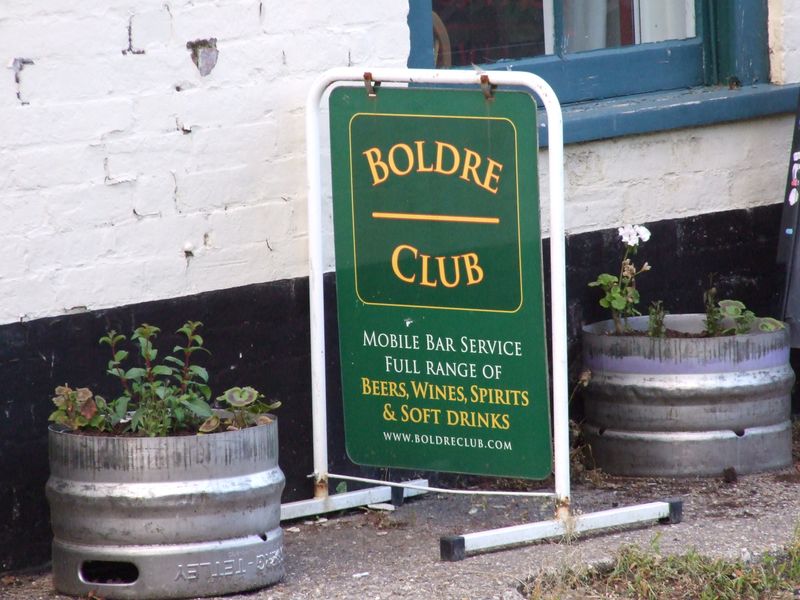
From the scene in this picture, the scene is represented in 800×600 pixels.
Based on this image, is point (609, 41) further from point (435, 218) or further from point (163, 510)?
point (163, 510)

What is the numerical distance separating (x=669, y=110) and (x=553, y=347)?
1.69m

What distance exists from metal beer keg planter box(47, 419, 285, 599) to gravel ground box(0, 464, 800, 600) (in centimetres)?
14

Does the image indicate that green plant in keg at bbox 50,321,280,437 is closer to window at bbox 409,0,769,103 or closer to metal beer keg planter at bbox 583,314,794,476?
metal beer keg planter at bbox 583,314,794,476

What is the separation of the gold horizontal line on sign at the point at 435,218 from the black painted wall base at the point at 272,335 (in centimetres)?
44

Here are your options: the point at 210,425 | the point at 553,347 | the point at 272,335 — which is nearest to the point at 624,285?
the point at 553,347

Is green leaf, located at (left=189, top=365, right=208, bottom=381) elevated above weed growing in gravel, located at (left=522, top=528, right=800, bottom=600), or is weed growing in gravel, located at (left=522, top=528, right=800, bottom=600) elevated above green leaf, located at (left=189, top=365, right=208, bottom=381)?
green leaf, located at (left=189, top=365, right=208, bottom=381)

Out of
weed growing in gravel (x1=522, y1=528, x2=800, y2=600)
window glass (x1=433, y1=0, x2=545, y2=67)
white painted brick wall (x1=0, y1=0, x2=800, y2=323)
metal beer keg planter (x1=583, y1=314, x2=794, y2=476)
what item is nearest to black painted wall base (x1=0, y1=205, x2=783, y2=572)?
white painted brick wall (x1=0, y1=0, x2=800, y2=323)

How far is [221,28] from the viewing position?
4.88 metres

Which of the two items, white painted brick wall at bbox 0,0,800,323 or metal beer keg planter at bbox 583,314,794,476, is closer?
white painted brick wall at bbox 0,0,800,323

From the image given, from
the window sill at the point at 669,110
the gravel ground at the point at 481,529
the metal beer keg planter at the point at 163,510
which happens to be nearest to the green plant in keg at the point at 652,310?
the window sill at the point at 669,110

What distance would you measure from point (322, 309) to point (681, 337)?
1.41 m

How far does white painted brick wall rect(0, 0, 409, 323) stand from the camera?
4.48 m

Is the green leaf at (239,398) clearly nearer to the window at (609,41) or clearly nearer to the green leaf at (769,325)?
the window at (609,41)

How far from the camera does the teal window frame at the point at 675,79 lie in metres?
5.96
